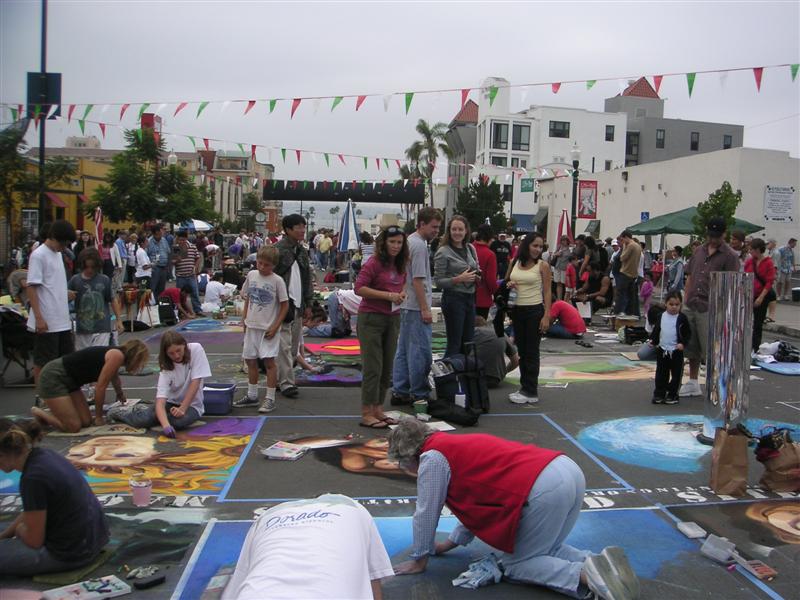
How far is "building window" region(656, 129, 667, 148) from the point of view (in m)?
Answer: 62.2

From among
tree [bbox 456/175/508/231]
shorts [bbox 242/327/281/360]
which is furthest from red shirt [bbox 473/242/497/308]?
tree [bbox 456/175/508/231]

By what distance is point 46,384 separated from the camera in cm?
594

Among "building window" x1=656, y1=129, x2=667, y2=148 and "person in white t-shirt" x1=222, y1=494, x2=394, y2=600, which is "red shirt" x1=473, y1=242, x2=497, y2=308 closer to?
"person in white t-shirt" x1=222, y1=494, x2=394, y2=600

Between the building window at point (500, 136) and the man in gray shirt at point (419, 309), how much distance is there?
57.0 m

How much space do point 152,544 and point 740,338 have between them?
443 centimetres

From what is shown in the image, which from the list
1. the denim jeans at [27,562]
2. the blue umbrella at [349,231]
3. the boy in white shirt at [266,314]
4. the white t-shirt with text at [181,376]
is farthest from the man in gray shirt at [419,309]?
the blue umbrella at [349,231]

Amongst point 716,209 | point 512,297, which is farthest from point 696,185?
point 512,297

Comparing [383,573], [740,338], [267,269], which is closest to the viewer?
[383,573]

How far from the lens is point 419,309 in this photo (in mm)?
6762

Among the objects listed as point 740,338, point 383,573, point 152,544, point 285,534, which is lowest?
point 152,544

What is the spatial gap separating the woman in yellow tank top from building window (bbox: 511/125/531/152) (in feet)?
187

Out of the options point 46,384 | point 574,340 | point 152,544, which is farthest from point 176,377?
point 574,340

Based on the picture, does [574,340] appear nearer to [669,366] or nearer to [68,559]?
[669,366]

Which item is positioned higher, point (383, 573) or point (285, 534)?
point (285, 534)
